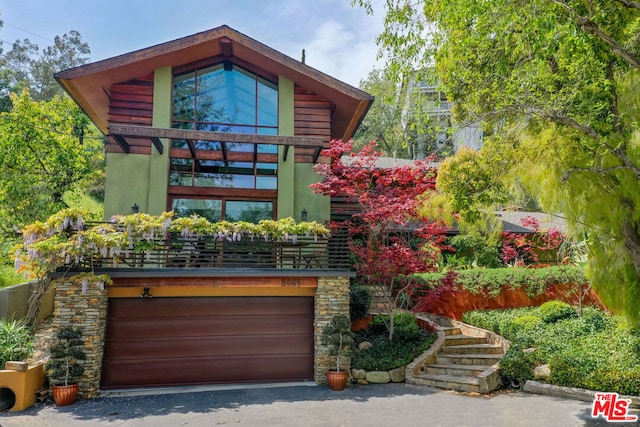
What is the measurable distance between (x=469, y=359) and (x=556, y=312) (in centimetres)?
329

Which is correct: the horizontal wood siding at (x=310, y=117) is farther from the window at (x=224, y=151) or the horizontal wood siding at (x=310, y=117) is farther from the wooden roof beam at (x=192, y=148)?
the wooden roof beam at (x=192, y=148)

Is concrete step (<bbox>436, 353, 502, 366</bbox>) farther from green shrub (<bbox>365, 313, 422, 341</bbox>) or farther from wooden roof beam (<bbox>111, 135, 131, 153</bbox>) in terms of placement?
wooden roof beam (<bbox>111, 135, 131, 153</bbox>)

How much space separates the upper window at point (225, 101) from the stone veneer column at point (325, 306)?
488 cm

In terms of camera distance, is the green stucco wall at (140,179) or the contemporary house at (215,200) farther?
the green stucco wall at (140,179)

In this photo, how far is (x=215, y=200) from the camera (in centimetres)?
1088

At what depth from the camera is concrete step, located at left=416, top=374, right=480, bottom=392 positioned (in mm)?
7869

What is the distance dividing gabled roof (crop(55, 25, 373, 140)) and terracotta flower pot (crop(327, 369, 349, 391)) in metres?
7.01

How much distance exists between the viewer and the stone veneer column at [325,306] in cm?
851

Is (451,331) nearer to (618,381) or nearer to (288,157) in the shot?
(618,381)

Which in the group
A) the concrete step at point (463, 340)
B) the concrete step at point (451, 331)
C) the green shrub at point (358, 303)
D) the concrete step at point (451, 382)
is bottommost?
the concrete step at point (451, 382)

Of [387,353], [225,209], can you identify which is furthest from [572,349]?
[225,209]

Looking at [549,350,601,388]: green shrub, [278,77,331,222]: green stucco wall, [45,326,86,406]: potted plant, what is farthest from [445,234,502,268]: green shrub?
[45,326,86,406]: potted plant

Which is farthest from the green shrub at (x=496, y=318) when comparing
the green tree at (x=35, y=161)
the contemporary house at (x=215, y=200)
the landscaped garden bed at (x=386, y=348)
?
the green tree at (x=35, y=161)

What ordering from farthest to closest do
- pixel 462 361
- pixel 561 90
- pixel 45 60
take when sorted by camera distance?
1. pixel 45 60
2. pixel 462 361
3. pixel 561 90
